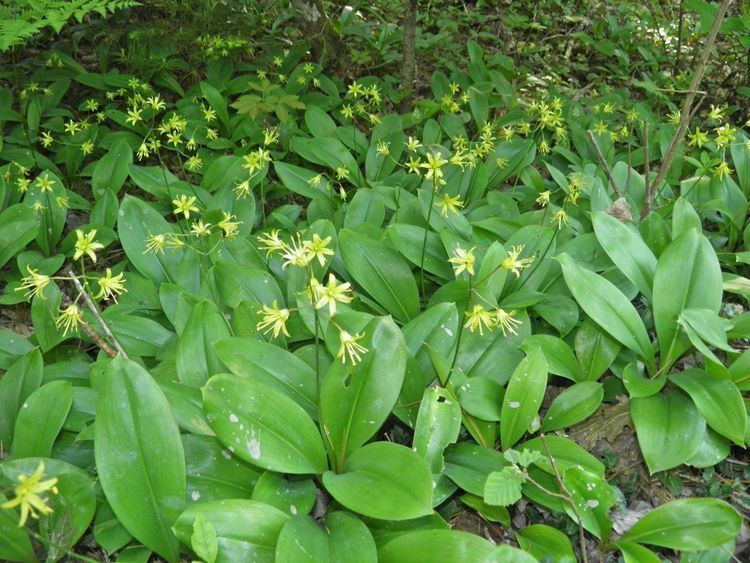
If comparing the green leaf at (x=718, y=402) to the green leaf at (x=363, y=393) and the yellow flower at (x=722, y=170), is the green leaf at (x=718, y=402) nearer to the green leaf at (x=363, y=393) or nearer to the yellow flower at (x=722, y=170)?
the green leaf at (x=363, y=393)

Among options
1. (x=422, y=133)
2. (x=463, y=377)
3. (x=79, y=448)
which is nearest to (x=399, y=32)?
(x=422, y=133)

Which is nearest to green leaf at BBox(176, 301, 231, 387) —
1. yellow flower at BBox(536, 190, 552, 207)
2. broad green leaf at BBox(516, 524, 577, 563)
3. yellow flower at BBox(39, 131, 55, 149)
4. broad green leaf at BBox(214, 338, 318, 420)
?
broad green leaf at BBox(214, 338, 318, 420)

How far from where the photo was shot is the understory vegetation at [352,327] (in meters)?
2.01

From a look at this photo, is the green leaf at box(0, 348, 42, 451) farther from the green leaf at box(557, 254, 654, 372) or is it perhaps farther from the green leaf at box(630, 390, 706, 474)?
the green leaf at box(630, 390, 706, 474)

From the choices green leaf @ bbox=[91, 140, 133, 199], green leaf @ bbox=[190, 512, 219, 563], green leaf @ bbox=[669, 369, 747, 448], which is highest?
green leaf @ bbox=[669, 369, 747, 448]

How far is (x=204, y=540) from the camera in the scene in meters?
1.76

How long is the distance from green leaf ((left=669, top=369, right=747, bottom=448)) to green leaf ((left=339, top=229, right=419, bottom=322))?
1266 millimetres

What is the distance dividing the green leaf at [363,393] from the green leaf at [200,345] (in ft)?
1.83

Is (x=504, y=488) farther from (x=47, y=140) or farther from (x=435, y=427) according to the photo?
(x=47, y=140)

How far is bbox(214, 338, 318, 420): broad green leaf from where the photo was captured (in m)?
2.34

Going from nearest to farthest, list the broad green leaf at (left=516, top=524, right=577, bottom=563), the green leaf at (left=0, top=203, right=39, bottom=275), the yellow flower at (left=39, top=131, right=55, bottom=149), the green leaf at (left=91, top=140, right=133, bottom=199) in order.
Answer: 1. the broad green leaf at (left=516, top=524, right=577, bottom=563)
2. the green leaf at (left=0, top=203, right=39, bottom=275)
3. the yellow flower at (left=39, top=131, right=55, bottom=149)
4. the green leaf at (left=91, top=140, right=133, bottom=199)

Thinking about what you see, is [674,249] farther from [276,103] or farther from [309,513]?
[276,103]

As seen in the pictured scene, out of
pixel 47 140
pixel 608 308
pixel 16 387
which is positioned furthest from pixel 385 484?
pixel 47 140

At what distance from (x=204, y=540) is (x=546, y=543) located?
3.99ft
